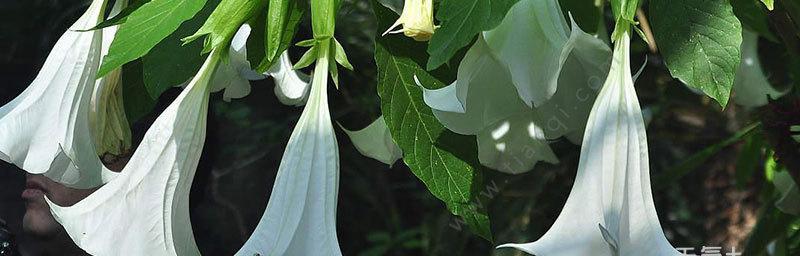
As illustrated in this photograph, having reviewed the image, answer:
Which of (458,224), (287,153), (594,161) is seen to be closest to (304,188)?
(287,153)

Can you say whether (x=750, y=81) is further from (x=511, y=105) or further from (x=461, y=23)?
(x=461, y=23)

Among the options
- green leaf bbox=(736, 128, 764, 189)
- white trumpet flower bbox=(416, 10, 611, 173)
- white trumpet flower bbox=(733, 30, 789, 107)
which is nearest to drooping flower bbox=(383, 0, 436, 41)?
white trumpet flower bbox=(416, 10, 611, 173)

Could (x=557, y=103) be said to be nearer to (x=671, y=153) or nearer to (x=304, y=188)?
(x=304, y=188)

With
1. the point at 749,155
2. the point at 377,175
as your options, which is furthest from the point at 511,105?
the point at 377,175

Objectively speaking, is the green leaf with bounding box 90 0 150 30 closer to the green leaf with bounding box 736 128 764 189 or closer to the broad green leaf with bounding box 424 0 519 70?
the broad green leaf with bounding box 424 0 519 70

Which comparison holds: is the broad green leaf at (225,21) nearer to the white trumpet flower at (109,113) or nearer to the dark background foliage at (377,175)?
the white trumpet flower at (109,113)
